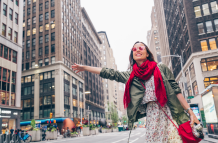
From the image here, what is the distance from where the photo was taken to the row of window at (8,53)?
34.6m

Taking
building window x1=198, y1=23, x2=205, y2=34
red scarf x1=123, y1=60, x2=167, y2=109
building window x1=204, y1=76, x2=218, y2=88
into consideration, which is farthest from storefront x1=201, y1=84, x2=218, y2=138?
building window x1=198, y1=23, x2=205, y2=34

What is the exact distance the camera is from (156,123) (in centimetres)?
277

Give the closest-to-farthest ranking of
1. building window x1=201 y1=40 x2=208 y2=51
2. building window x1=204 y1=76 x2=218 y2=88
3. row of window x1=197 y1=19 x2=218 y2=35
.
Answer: building window x1=204 y1=76 x2=218 y2=88 < building window x1=201 y1=40 x2=208 y2=51 < row of window x1=197 y1=19 x2=218 y2=35

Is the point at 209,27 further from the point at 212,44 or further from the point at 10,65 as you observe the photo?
the point at 10,65

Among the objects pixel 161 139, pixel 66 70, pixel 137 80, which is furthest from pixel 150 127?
pixel 66 70

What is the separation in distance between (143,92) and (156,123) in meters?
0.44

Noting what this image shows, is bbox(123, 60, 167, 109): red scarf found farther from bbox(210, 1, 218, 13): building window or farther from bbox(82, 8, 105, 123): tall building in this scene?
bbox(82, 8, 105, 123): tall building

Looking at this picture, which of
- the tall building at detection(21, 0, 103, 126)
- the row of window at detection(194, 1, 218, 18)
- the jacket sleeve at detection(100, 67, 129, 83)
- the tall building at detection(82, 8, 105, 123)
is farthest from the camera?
the tall building at detection(82, 8, 105, 123)

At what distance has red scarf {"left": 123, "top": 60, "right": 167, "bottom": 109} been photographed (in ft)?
8.80

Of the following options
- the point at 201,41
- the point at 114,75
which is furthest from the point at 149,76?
the point at 201,41

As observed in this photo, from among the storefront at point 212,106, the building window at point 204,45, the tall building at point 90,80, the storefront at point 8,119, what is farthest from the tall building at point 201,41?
the tall building at point 90,80

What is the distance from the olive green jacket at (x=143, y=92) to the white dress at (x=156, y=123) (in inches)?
3.7

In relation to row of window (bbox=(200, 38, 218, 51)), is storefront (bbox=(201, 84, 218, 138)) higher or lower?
lower

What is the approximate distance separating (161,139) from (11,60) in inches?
1514
